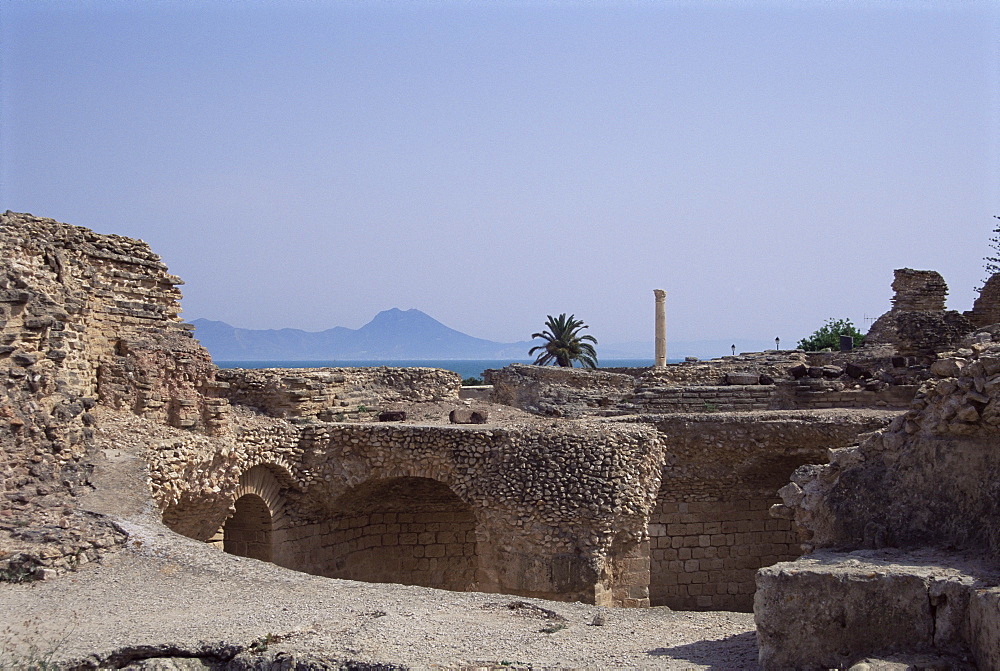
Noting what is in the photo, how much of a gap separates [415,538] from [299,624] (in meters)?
9.15

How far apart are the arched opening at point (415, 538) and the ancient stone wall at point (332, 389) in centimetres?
179

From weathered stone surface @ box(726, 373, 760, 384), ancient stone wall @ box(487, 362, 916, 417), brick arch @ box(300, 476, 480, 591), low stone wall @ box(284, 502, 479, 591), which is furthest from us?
weathered stone surface @ box(726, 373, 760, 384)

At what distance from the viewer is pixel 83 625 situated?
7941 millimetres

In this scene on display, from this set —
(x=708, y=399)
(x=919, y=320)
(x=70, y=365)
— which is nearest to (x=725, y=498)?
(x=708, y=399)

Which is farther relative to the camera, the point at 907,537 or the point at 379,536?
the point at 379,536

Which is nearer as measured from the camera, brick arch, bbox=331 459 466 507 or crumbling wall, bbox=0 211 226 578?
crumbling wall, bbox=0 211 226 578

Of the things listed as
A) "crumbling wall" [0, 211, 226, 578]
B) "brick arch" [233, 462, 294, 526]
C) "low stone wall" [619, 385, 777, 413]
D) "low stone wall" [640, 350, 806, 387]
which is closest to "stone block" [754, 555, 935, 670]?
"crumbling wall" [0, 211, 226, 578]

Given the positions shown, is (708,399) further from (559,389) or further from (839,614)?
(839,614)

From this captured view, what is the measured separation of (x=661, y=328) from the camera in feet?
111

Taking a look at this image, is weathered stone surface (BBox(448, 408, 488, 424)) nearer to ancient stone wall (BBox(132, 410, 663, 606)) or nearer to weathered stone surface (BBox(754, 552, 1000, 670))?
ancient stone wall (BBox(132, 410, 663, 606))

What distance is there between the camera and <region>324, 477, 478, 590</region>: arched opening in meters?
16.6

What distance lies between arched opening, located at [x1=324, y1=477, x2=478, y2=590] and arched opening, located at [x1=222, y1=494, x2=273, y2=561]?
5.52ft

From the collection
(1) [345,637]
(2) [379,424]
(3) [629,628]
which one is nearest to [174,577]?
(1) [345,637]

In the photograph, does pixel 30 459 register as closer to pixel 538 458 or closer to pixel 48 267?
pixel 48 267
